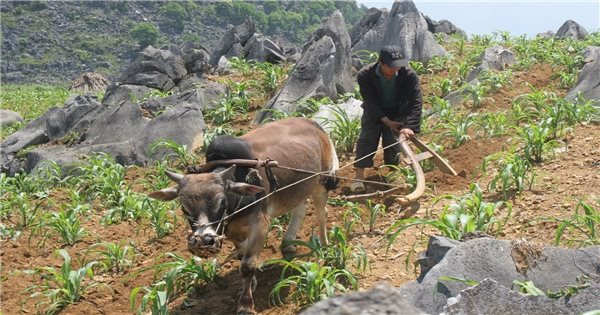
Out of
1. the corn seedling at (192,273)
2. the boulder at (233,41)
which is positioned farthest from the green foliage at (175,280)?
the boulder at (233,41)

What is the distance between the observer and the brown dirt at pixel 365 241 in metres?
6.09

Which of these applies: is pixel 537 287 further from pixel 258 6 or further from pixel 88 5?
pixel 258 6

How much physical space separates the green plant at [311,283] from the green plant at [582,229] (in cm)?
174

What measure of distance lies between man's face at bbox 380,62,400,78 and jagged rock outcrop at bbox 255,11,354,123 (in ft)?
13.1

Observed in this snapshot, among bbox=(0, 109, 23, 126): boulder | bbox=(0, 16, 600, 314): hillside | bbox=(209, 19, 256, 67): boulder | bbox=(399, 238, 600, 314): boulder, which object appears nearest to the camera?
bbox=(399, 238, 600, 314): boulder

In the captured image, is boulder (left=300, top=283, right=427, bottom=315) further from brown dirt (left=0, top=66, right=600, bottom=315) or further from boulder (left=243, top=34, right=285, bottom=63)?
boulder (left=243, top=34, right=285, bottom=63)

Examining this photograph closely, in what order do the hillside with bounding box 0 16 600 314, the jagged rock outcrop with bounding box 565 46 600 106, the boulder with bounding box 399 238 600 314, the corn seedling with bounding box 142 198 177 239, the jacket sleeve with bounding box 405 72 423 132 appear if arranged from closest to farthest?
the boulder with bounding box 399 238 600 314 → the hillside with bounding box 0 16 600 314 → the corn seedling with bounding box 142 198 177 239 → the jacket sleeve with bounding box 405 72 423 132 → the jagged rock outcrop with bounding box 565 46 600 106

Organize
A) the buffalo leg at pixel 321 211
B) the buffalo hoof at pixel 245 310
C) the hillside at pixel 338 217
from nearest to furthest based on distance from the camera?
the buffalo hoof at pixel 245 310, the hillside at pixel 338 217, the buffalo leg at pixel 321 211

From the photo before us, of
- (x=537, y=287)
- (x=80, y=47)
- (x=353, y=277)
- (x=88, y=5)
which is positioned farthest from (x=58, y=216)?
(x=88, y=5)

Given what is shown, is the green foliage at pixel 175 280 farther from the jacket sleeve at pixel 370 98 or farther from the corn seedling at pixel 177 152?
the corn seedling at pixel 177 152

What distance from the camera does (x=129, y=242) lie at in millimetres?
7824

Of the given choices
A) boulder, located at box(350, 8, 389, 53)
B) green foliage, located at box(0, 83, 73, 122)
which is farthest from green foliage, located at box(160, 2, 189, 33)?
boulder, located at box(350, 8, 389, 53)

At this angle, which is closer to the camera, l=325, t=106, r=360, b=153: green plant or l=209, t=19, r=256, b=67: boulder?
l=325, t=106, r=360, b=153: green plant

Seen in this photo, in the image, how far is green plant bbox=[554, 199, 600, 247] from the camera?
5562mm
